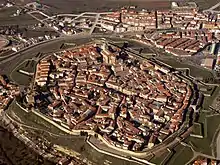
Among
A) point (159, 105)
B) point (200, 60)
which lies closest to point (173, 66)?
point (200, 60)

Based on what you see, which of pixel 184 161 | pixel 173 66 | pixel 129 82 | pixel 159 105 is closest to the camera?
pixel 184 161

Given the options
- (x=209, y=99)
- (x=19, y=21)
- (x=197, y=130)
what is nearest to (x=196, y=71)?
(x=209, y=99)

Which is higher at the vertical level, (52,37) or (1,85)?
(52,37)

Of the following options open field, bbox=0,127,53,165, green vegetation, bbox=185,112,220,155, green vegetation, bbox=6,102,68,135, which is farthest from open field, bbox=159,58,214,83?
open field, bbox=0,127,53,165

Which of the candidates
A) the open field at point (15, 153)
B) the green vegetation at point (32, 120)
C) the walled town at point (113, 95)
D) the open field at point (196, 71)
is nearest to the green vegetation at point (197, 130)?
the walled town at point (113, 95)

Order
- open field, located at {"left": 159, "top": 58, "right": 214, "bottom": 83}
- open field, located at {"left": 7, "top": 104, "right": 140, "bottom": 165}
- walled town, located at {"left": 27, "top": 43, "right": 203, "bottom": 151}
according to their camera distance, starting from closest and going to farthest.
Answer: open field, located at {"left": 7, "top": 104, "right": 140, "bottom": 165}, walled town, located at {"left": 27, "top": 43, "right": 203, "bottom": 151}, open field, located at {"left": 159, "top": 58, "right": 214, "bottom": 83}

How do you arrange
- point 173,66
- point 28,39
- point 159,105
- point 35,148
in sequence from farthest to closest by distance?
point 28,39
point 173,66
point 159,105
point 35,148

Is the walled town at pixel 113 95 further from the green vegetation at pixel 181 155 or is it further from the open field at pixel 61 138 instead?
the green vegetation at pixel 181 155

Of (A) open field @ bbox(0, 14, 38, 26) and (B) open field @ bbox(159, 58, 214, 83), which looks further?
(A) open field @ bbox(0, 14, 38, 26)

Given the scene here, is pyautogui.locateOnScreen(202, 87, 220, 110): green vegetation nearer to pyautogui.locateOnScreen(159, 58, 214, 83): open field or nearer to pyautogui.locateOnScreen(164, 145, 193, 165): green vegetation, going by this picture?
pyautogui.locateOnScreen(159, 58, 214, 83): open field

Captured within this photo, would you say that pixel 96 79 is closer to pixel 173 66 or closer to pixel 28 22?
pixel 173 66

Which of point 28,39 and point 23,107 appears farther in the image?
point 28,39
